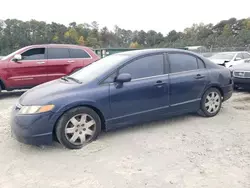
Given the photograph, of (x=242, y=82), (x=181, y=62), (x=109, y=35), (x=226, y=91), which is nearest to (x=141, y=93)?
(x=181, y=62)

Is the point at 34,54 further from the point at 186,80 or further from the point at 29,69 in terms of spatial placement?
the point at 186,80

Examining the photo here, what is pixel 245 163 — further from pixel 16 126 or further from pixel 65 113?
pixel 16 126

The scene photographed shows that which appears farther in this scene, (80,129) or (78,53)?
(78,53)

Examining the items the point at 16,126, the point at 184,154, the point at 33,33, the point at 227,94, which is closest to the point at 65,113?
Answer: the point at 16,126

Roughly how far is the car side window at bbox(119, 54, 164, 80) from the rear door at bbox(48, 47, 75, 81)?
14.3 ft

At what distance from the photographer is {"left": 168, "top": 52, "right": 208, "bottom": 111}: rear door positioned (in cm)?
477

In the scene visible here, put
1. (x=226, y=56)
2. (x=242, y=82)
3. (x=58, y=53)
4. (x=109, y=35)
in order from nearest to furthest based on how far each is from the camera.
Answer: (x=242, y=82) < (x=58, y=53) < (x=226, y=56) < (x=109, y=35)

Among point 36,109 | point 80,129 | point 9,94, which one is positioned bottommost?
point 80,129

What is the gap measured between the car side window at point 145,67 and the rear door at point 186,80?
24 cm

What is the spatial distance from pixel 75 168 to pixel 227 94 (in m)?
3.72

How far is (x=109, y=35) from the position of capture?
84.9 meters

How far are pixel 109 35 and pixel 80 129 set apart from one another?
83.5 metres

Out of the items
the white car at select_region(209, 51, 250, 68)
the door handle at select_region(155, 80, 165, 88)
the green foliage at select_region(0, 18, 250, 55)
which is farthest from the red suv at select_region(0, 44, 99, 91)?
the green foliage at select_region(0, 18, 250, 55)

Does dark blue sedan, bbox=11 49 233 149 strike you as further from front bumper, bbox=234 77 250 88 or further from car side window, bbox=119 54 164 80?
front bumper, bbox=234 77 250 88
